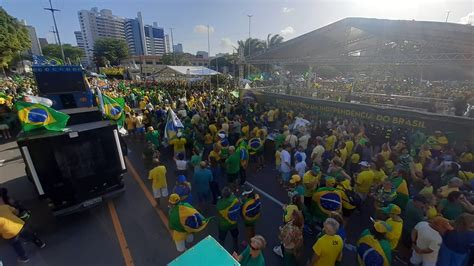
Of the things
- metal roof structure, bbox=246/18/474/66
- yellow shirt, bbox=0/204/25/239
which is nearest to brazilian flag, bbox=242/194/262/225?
yellow shirt, bbox=0/204/25/239

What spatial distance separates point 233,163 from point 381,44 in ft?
49.3

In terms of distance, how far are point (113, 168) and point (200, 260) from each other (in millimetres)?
5467

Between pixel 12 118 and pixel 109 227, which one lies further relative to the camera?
pixel 12 118

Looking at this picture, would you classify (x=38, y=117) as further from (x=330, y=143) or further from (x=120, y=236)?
(x=330, y=143)

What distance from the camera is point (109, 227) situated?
5719 millimetres

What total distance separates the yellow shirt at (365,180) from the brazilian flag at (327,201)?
1286mm

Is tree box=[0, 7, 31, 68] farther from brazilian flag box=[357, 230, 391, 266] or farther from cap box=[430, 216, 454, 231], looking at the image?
cap box=[430, 216, 454, 231]

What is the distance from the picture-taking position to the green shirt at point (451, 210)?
4.10m

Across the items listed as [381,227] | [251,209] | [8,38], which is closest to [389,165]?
[381,227]

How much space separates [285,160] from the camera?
22.0 ft

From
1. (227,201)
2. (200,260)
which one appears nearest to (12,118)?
(227,201)

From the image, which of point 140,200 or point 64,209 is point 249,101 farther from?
point 64,209

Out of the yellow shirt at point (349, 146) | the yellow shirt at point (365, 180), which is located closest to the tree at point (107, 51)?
the yellow shirt at point (349, 146)

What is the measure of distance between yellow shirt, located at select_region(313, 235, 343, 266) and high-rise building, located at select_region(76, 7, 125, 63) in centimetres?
14667
